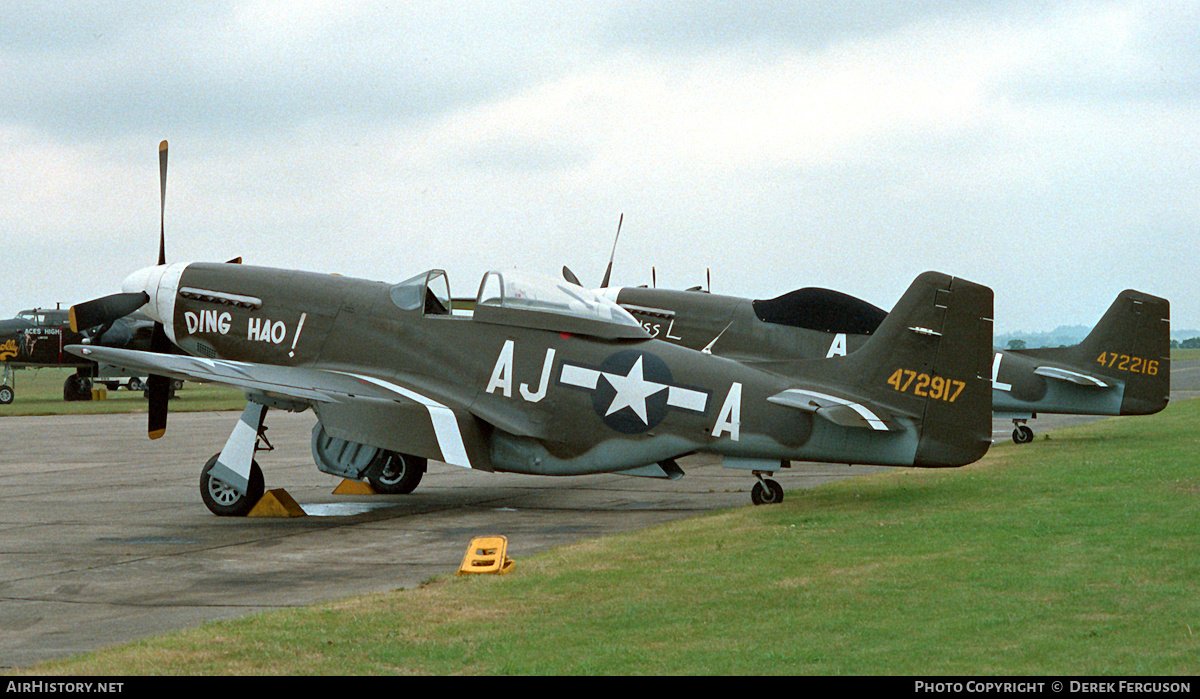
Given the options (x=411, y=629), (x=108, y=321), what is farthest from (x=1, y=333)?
(x=411, y=629)

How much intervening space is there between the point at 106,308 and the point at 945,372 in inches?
394

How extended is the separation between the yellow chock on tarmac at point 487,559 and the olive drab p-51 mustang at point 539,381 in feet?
8.88

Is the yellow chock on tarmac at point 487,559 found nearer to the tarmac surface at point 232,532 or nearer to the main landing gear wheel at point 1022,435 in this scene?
the tarmac surface at point 232,532

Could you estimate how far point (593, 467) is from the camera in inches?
495

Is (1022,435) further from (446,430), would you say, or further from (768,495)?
(446,430)

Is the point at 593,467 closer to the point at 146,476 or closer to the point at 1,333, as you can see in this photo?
the point at 146,476

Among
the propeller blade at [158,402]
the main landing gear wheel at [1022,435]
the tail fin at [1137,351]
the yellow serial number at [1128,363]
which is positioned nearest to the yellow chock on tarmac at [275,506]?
the propeller blade at [158,402]

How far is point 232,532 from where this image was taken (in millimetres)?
11883

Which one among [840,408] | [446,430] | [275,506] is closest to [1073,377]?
[840,408]

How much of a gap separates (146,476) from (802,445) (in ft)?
36.0

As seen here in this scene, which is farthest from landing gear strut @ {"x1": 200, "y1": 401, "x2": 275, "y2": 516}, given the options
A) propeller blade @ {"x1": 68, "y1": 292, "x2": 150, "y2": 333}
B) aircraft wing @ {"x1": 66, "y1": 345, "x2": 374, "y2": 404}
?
propeller blade @ {"x1": 68, "y1": 292, "x2": 150, "y2": 333}

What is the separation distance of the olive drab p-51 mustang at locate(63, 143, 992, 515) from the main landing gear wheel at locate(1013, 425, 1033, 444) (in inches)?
395

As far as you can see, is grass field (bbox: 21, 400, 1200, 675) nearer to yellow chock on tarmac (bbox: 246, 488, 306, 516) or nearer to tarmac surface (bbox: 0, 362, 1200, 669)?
tarmac surface (bbox: 0, 362, 1200, 669)

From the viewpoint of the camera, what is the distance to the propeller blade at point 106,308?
14.0 metres
